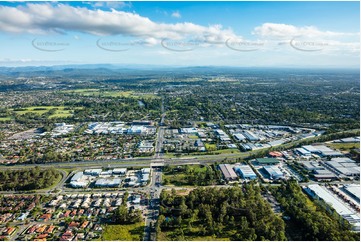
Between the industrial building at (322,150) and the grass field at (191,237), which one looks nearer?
the grass field at (191,237)

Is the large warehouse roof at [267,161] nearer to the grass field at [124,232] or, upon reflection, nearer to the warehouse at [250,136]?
the warehouse at [250,136]

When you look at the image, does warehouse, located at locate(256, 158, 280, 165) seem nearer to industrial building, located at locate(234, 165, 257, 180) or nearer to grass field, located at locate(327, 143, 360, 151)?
industrial building, located at locate(234, 165, 257, 180)

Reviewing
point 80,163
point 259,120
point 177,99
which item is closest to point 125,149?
point 80,163

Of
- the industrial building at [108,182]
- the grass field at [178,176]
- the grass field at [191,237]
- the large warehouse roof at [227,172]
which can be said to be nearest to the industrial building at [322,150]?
the large warehouse roof at [227,172]

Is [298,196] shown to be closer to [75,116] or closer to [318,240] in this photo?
[318,240]

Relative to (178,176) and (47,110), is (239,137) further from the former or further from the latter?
(47,110)

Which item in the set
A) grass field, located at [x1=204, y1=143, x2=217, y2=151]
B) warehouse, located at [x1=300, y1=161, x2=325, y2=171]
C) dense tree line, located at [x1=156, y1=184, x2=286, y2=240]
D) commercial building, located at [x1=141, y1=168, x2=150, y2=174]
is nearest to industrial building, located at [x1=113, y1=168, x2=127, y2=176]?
commercial building, located at [x1=141, y1=168, x2=150, y2=174]
